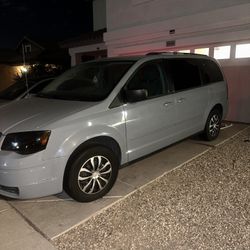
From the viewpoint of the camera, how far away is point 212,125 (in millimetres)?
5852

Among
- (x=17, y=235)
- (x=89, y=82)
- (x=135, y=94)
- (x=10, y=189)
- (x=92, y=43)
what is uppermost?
(x=92, y=43)

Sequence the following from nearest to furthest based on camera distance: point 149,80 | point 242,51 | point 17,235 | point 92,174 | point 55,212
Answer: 1. point 17,235
2. point 55,212
3. point 92,174
4. point 149,80
5. point 242,51

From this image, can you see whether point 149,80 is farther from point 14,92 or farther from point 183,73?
point 14,92

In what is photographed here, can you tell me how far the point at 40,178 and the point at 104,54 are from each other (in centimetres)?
1154

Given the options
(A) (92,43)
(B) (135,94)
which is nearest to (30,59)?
(A) (92,43)

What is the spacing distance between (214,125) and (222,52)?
3.02 meters

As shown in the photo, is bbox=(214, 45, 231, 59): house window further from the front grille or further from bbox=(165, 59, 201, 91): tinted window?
the front grille

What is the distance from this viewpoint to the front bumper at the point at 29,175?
2.92 meters

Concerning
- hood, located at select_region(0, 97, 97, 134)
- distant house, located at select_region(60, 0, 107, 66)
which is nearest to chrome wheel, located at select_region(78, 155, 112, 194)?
hood, located at select_region(0, 97, 97, 134)

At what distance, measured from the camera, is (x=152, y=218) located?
3125mm

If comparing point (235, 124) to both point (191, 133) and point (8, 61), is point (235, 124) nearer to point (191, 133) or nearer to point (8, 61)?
point (191, 133)

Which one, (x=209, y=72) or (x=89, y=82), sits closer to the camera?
(x=89, y=82)

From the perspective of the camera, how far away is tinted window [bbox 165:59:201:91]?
4.56 meters

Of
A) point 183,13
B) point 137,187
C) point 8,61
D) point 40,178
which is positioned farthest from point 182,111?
point 8,61
